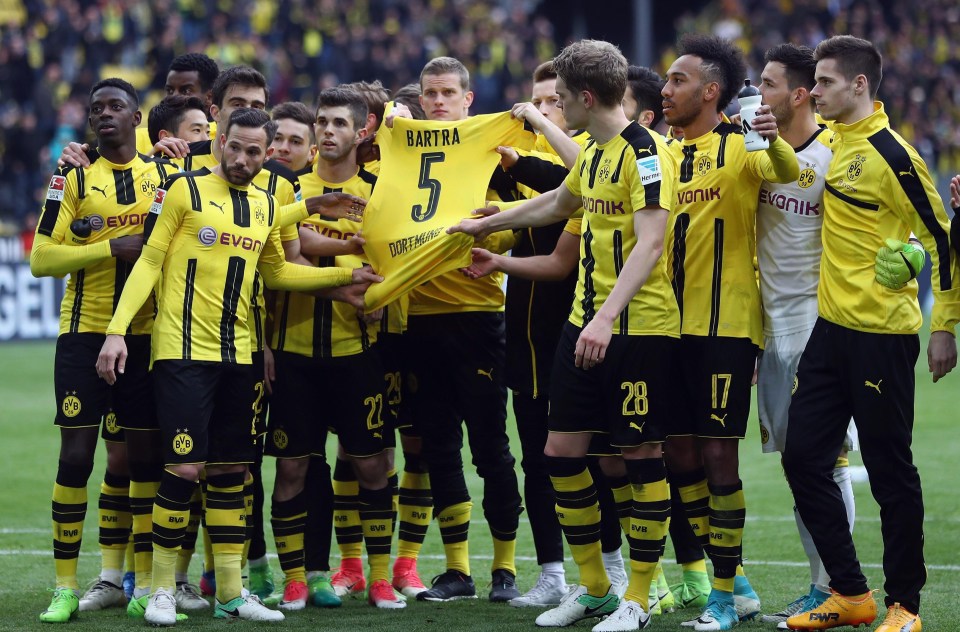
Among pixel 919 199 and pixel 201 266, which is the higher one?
pixel 919 199

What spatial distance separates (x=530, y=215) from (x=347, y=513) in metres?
1.95

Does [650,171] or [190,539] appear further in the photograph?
[190,539]

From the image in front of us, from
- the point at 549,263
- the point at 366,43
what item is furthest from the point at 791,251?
the point at 366,43

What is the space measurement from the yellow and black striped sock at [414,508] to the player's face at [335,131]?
170 cm

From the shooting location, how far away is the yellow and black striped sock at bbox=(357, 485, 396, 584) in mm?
6938

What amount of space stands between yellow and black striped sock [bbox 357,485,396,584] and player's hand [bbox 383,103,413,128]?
185 cm

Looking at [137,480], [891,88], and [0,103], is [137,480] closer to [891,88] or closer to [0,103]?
[0,103]

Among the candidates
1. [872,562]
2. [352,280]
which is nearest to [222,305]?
[352,280]

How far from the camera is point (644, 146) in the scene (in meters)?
5.82

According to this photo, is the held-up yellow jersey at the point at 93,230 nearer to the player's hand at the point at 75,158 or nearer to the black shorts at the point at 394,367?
the player's hand at the point at 75,158

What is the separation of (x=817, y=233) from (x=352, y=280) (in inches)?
86.9

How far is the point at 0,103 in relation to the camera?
23.5 m

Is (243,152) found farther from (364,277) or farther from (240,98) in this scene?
(240,98)

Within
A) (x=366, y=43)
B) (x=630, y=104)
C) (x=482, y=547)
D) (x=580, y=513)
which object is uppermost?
(x=366, y=43)
